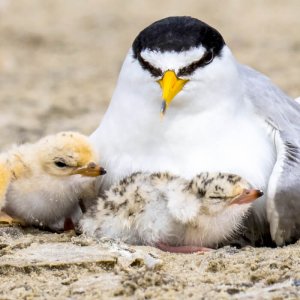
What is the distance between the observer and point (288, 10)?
35.0ft

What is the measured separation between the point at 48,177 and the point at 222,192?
2.89 ft

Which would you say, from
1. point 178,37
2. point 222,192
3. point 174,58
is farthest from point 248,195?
point 178,37

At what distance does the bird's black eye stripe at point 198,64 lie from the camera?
433 centimetres

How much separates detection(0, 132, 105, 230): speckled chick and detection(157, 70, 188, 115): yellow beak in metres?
0.44

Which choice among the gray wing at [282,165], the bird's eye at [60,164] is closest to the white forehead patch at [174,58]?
the gray wing at [282,165]

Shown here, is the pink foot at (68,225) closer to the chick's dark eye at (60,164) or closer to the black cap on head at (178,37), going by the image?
the chick's dark eye at (60,164)

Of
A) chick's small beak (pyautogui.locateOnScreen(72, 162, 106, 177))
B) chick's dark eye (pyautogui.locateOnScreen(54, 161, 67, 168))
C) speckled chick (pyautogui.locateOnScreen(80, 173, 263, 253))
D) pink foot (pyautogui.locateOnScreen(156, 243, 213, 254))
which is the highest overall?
chick's dark eye (pyautogui.locateOnScreen(54, 161, 67, 168))

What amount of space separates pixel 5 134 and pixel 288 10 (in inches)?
Answer: 189

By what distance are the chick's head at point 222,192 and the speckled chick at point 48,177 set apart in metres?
0.52

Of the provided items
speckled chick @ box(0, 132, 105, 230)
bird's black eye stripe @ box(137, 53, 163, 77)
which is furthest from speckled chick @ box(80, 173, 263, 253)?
bird's black eye stripe @ box(137, 53, 163, 77)

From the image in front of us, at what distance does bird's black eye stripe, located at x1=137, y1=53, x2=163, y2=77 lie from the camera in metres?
4.38

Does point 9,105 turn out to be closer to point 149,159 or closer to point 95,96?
point 95,96

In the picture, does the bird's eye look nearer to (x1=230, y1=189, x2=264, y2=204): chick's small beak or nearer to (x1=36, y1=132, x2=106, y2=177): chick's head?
(x1=36, y1=132, x2=106, y2=177): chick's head

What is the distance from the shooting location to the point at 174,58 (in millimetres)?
4355
